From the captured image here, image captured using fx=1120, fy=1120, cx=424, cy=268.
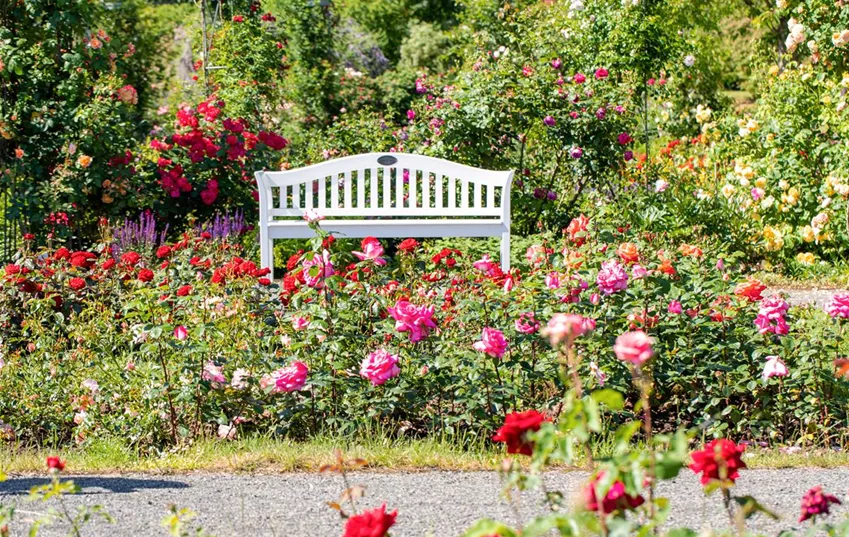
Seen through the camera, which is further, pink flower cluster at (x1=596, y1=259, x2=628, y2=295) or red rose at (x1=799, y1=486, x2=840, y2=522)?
pink flower cluster at (x1=596, y1=259, x2=628, y2=295)

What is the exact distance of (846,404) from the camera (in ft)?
12.3

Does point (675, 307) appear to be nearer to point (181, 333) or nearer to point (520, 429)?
point (181, 333)

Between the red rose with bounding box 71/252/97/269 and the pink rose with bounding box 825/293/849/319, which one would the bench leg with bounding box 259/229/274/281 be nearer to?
the red rose with bounding box 71/252/97/269

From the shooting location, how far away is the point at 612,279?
144 inches

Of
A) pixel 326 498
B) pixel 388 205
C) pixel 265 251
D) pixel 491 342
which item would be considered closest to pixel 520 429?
pixel 326 498

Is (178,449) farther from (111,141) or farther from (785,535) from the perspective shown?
(111,141)

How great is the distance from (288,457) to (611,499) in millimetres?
1908

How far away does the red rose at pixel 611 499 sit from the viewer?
1.55 meters

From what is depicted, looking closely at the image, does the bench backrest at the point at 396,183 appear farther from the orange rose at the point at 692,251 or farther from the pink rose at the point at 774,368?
the pink rose at the point at 774,368

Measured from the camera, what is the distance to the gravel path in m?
2.73

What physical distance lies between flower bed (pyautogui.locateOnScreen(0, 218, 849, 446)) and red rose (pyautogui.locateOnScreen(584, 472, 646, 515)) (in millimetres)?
1881

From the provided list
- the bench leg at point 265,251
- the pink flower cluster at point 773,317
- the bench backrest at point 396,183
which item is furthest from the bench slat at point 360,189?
the pink flower cluster at point 773,317

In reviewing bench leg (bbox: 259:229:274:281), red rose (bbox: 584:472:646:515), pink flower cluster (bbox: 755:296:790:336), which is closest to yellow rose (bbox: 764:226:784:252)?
bench leg (bbox: 259:229:274:281)

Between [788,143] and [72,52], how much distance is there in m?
4.67
